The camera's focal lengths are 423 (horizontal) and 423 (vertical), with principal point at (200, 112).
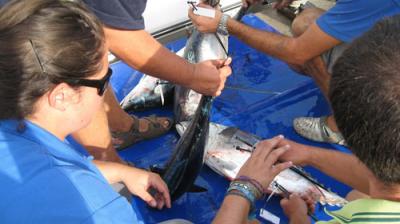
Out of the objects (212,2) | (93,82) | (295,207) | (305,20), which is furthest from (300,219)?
(212,2)

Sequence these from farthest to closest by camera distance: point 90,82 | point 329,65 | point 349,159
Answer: point 329,65
point 349,159
point 90,82

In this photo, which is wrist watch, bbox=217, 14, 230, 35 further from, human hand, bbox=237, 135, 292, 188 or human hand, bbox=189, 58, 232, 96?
human hand, bbox=237, 135, 292, 188

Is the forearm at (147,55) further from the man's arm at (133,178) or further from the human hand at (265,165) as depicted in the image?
the human hand at (265,165)

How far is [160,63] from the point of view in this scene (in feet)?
6.57

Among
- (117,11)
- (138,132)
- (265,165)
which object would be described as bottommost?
(138,132)

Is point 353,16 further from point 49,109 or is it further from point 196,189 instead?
point 49,109

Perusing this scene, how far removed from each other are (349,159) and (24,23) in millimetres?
1335

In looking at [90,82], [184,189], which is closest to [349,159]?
[184,189]

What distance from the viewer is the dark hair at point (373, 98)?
902 mm

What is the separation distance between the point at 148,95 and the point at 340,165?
1451mm

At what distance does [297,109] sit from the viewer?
286cm

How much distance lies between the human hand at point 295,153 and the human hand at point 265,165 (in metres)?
0.04

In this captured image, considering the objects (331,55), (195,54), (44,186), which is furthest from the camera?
(195,54)

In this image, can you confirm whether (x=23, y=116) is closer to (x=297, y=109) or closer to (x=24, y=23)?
(x=24, y=23)
